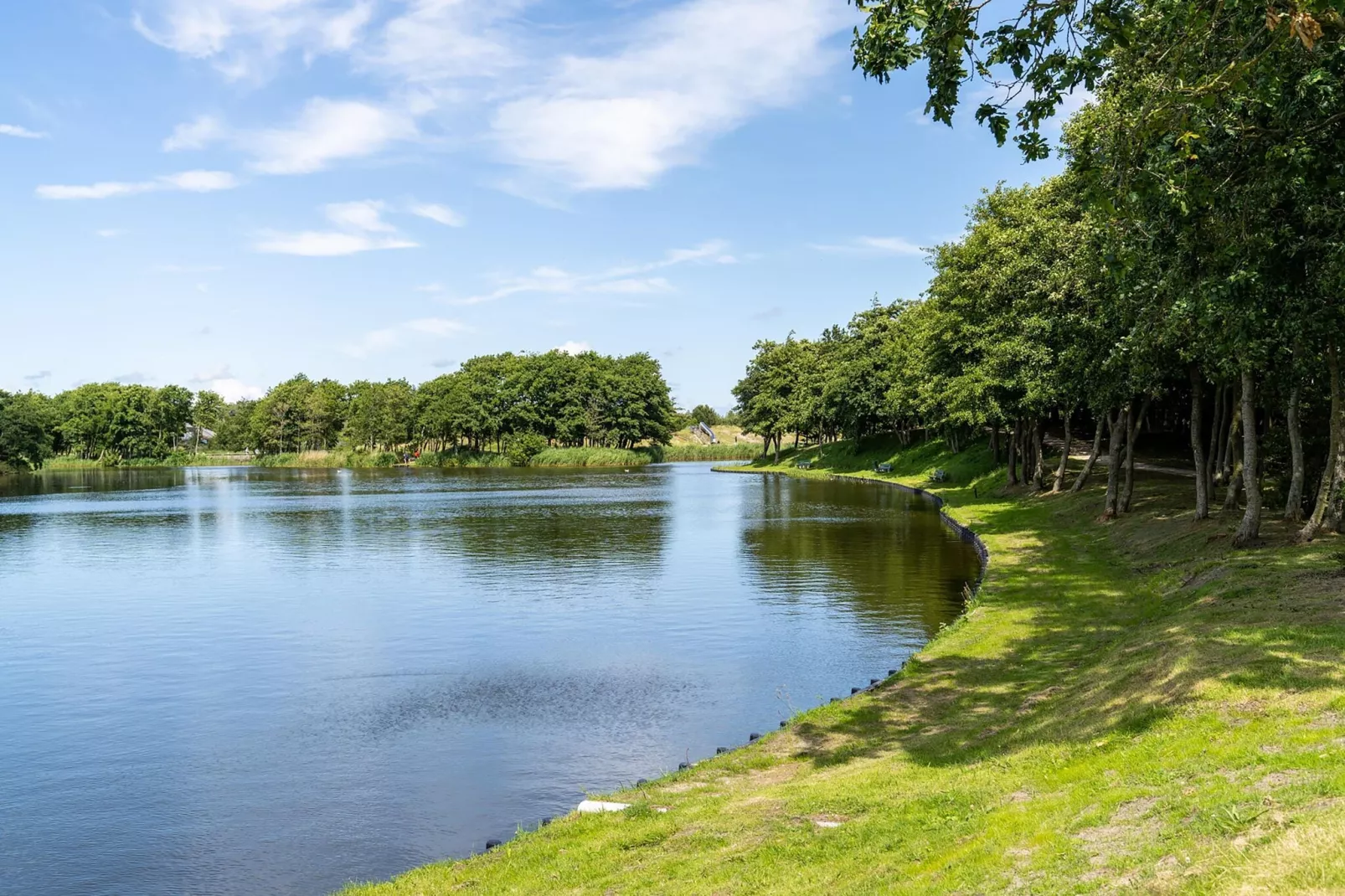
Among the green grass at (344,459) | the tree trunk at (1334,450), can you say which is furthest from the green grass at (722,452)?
the tree trunk at (1334,450)

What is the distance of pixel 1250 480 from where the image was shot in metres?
26.9

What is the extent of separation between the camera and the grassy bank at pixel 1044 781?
8.78m

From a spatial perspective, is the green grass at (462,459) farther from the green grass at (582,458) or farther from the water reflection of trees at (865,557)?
the water reflection of trees at (865,557)

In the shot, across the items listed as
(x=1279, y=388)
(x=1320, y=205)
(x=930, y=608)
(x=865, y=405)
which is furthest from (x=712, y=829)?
(x=865, y=405)

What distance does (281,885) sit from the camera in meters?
14.2

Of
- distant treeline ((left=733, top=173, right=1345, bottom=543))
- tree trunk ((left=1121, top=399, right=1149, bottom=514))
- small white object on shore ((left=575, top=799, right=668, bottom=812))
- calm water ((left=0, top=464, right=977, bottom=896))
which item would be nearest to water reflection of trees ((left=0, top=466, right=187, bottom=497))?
calm water ((left=0, top=464, right=977, bottom=896))

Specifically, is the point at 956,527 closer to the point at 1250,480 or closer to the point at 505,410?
the point at 1250,480

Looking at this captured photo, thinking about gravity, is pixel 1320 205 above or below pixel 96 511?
above

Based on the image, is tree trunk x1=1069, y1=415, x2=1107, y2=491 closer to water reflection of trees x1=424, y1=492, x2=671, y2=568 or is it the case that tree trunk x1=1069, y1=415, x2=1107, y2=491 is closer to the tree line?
the tree line

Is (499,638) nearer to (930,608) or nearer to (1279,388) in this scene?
(930,608)

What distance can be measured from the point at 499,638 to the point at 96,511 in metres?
62.3

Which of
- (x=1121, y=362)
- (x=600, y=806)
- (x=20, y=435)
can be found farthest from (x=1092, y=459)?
(x=20, y=435)

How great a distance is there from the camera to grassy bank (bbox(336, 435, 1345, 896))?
28.8 ft

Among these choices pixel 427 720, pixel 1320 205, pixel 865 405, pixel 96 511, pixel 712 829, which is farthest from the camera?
pixel 865 405
